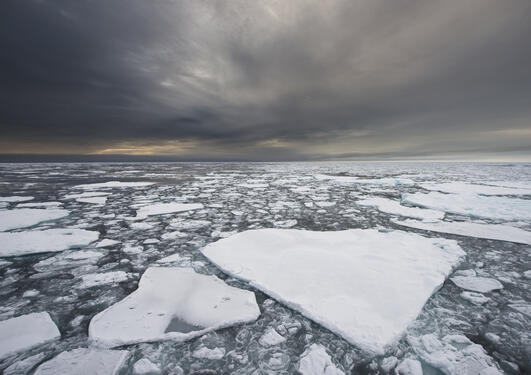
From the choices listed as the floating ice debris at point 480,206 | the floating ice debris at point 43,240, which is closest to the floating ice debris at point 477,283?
the floating ice debris at point 480,206

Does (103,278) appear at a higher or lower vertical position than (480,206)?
higher

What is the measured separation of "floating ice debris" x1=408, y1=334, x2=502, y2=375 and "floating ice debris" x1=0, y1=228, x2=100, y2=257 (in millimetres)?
3271

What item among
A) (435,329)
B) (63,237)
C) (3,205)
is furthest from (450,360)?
(3,205)

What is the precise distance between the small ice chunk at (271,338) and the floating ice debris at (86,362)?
720 millimetres

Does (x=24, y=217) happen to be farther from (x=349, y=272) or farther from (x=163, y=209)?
(x=349, y=272)

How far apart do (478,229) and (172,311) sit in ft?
13.3

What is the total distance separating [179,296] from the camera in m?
1.61

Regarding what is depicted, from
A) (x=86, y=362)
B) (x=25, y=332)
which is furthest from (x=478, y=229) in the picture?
(x=25, y=332)

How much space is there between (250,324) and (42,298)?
1.55 m

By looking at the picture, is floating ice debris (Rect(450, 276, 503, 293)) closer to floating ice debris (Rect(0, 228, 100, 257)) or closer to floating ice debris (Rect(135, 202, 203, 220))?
floating ice debris (Rect(0, 228, 100, 257))

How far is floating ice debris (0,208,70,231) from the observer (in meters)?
3.23

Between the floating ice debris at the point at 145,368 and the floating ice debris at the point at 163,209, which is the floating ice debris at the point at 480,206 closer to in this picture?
Result: the floating ice debris at the point at 163,209

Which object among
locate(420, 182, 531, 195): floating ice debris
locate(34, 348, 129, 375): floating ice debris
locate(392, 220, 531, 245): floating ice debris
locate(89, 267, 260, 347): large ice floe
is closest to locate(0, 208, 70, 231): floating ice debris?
locate(89, 267, 260, 347): large ice floe

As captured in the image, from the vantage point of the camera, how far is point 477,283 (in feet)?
5.90
